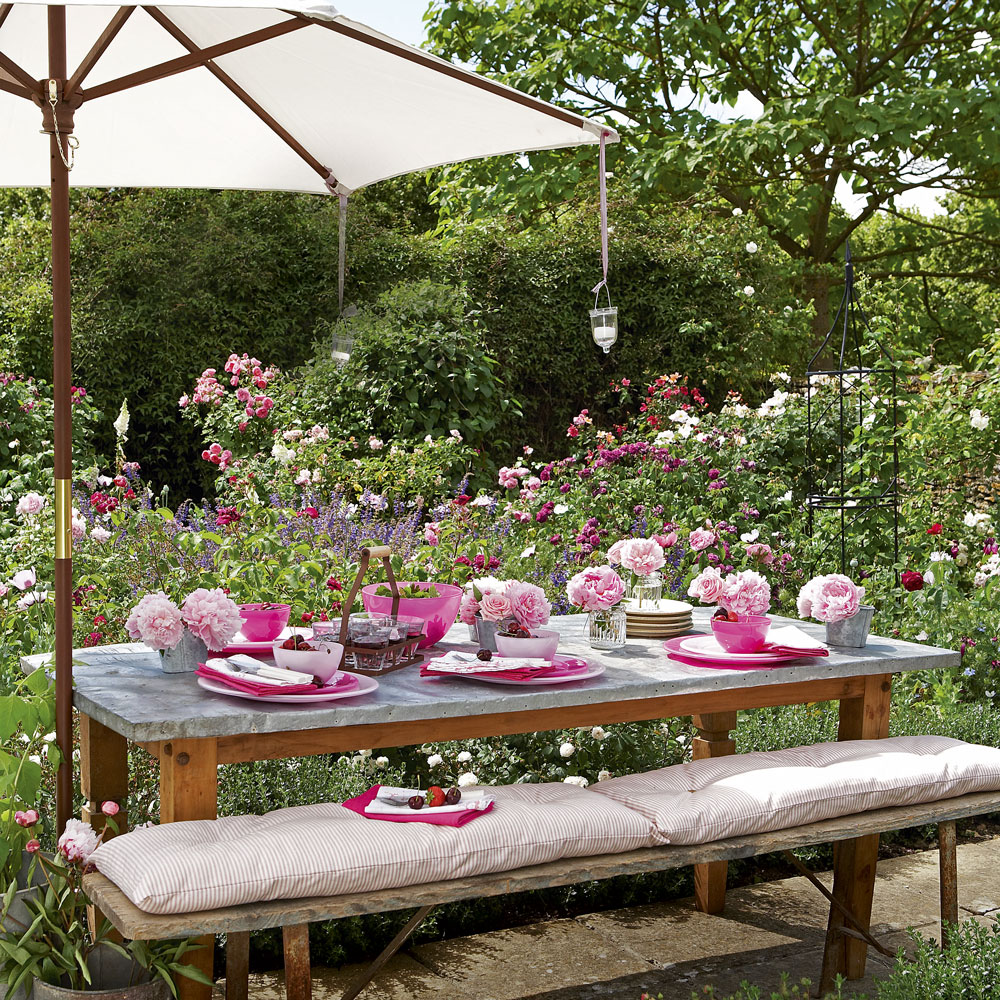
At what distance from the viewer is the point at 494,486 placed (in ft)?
26.8

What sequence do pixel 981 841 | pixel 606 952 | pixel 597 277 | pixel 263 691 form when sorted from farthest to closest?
pixel 597 277 → pixel 981 841 → pixel 606 952 → pixel 263 691

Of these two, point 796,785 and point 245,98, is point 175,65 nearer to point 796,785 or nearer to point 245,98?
point 245,98

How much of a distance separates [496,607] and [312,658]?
0.52 meters

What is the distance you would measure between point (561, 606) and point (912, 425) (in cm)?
267

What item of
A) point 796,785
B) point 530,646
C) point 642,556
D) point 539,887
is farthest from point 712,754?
point 539,887

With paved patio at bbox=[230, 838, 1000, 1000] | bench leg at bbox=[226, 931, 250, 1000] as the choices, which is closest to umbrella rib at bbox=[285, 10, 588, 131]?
bench leg at bbox=[226, 931, 250, 1000]

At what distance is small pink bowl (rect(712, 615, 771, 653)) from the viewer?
303 cm

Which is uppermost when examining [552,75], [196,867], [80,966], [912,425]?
[552,75]

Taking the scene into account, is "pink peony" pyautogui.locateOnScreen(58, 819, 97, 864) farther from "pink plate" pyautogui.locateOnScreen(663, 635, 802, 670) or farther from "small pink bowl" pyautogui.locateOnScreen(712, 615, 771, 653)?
"small pink bowl" pyautogui.locateOnScreen(712, 615, 771, 653)

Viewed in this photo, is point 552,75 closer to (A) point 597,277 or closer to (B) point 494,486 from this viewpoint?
(A) point 597,277

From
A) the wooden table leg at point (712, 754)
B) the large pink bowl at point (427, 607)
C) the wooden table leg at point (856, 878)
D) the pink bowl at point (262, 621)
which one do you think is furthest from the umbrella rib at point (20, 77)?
the wooden table leg at point (856, 878)

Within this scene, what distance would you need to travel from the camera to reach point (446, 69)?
2748mm

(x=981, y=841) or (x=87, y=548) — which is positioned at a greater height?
(x=87, y=548)

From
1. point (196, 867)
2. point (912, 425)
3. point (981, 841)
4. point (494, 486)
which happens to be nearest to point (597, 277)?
point (494, 486)
